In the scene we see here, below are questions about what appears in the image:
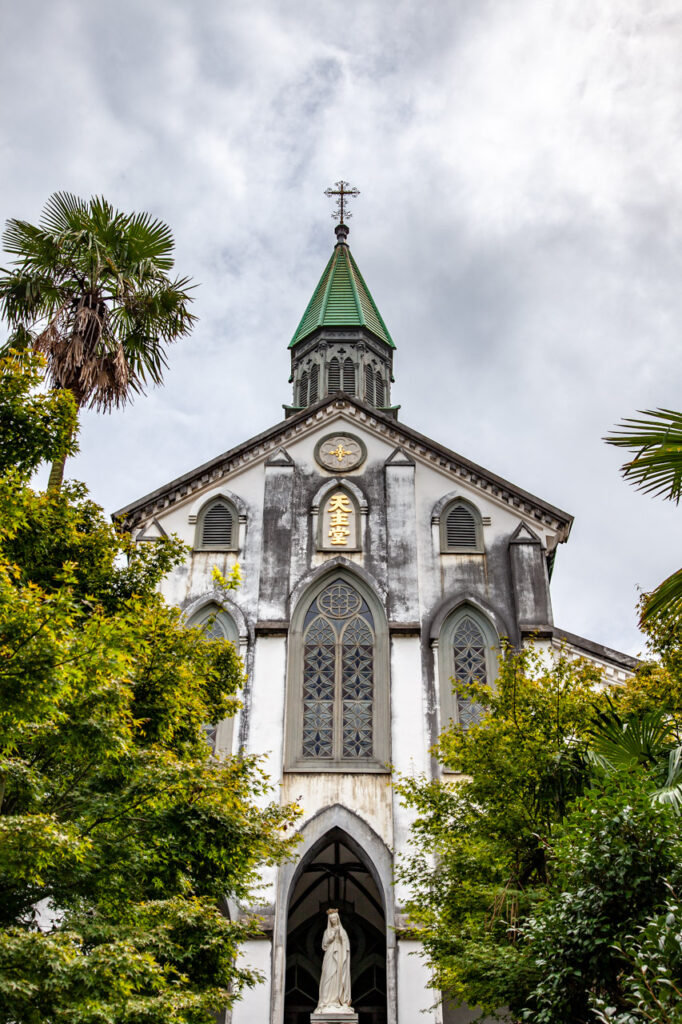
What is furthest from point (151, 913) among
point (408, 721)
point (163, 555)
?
point (408, 721)

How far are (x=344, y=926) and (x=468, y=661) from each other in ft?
20.6

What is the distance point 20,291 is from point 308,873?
1366 cm

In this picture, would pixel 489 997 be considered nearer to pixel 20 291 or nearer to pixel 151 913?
pixel 151 913

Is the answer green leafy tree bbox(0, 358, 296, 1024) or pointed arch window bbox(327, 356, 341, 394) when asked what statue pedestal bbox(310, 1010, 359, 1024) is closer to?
green leafy tree bbox(0, 358, 296, 1024)

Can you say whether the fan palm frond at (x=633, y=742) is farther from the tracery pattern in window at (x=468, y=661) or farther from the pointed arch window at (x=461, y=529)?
the pointed arch window at (x=461, y=529)

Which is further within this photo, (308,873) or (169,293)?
(308,873)

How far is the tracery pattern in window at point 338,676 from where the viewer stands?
2067 cm

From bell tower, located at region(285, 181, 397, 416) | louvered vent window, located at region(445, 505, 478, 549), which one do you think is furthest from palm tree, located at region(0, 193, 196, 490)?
bell tower, located at region(285, 181, 397, 416)

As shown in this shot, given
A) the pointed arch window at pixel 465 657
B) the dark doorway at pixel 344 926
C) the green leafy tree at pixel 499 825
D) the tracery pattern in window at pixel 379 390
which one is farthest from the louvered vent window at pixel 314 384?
the green leafy tree at pixel 499 825

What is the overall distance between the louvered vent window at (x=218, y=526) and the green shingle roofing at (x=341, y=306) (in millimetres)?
10998

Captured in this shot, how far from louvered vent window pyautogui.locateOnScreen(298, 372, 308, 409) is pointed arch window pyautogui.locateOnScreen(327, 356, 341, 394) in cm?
94

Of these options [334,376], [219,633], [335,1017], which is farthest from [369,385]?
[335,1017]

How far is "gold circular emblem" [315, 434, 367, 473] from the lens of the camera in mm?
23969

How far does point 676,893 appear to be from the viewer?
25.9 feet
